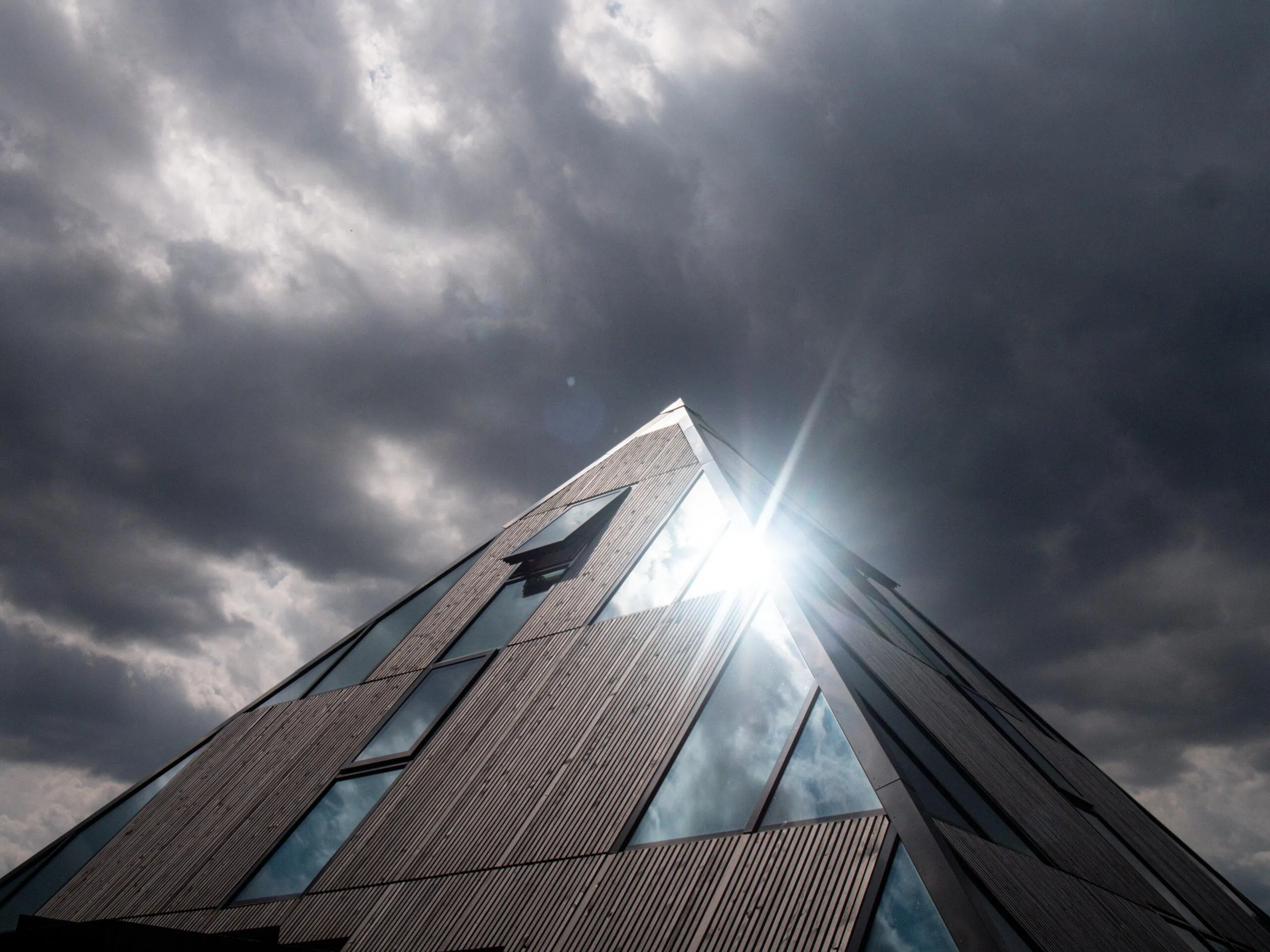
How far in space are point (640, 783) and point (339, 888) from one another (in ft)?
12.3

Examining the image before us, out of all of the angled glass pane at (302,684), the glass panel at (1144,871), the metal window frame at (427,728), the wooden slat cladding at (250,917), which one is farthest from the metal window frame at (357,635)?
the glass panel at (1144,871)

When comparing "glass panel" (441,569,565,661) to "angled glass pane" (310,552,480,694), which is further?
"angled glass pane" (310,552,480,694)

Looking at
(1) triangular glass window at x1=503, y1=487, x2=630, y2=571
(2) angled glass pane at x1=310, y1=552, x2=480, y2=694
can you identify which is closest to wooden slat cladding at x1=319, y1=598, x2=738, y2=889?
(1) triangular glass window at x1=503, y1=487, x2=630, y2=571

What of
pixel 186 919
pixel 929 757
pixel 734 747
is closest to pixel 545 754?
pixel 734 747

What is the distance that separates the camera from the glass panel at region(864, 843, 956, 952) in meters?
5.38

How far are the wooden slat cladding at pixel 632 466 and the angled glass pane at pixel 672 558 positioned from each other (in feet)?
6.69

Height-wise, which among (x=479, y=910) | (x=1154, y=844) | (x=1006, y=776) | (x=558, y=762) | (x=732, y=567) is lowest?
(x=479, y=910)

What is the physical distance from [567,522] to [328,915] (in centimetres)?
775

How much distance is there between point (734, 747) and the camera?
7680 millimetres

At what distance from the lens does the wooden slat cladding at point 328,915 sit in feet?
27.7

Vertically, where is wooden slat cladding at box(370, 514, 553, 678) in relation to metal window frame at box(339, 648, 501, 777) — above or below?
above

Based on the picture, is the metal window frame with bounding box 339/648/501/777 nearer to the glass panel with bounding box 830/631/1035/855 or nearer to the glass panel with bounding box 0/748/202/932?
the glass panel with bounding box 830/631/1035/855

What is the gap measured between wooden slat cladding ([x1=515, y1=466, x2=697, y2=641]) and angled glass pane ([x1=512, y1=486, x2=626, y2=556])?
708 mm

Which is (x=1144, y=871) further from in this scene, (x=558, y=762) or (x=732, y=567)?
(x=558, y=762)
